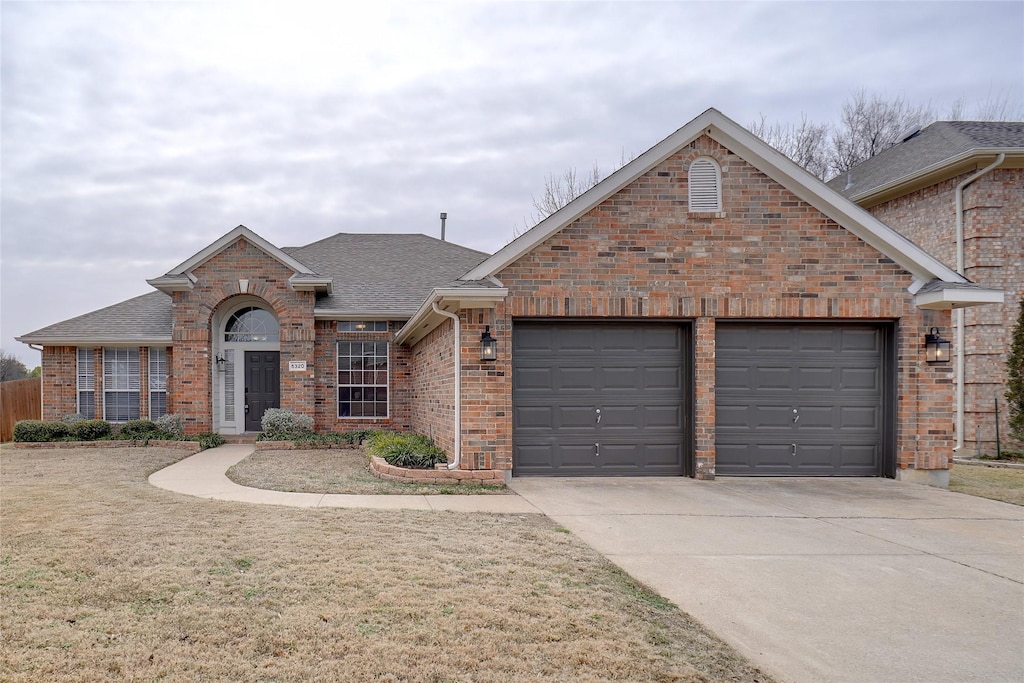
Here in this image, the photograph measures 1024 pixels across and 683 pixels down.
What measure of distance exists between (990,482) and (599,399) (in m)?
6.79

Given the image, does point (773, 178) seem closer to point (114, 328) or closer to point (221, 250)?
point (221, 250)

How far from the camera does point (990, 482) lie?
10.7 meters

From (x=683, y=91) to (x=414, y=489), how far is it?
2209cm

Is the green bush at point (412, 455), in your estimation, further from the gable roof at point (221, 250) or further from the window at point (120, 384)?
the window at point (120, 384)

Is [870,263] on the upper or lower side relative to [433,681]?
upper

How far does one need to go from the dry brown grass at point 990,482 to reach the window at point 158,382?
17385 millimetres

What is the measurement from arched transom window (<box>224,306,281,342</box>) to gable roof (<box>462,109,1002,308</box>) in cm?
924

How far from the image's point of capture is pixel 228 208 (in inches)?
968

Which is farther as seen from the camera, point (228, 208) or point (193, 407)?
point (228, 208)

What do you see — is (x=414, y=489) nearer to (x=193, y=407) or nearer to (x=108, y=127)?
(x=193, y=407)

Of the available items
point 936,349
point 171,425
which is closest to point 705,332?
point 936,349

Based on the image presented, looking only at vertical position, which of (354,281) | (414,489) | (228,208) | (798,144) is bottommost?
(414,489)

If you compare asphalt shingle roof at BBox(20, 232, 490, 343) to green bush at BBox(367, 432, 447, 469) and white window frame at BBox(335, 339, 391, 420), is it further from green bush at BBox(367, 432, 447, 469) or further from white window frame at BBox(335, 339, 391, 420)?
green bush at BBox(367, 432, 447, 469)

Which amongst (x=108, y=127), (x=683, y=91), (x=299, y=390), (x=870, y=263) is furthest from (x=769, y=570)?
(x=683, y=91)
